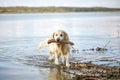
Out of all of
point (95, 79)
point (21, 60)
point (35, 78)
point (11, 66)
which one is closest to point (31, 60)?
point (21, 60)

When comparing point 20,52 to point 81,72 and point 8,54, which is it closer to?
point 8,54

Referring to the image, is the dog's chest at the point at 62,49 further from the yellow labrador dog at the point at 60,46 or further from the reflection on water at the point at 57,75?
the reflection on water at the point at 57,75

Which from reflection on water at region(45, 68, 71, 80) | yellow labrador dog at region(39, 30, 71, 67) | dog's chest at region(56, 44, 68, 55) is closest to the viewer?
reflection on water at region(45, 68, 71, 80)

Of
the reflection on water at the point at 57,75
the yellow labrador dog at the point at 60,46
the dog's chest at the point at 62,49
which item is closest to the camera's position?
the reflection on water at the point at 57,75

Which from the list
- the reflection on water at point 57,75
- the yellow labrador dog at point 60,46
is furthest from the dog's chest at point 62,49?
the reflection on water at point 57,75

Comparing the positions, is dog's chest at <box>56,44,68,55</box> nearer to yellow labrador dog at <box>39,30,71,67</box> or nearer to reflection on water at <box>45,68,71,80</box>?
yellow labrador dog at <box>39,30,71,67</box>

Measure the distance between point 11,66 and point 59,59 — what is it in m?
2.14

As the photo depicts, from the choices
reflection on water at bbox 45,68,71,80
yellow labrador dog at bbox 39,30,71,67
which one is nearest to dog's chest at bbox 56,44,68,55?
yellow labrador dog at bbox 39,30,71,67

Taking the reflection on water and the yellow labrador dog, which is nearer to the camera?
the reflection on water

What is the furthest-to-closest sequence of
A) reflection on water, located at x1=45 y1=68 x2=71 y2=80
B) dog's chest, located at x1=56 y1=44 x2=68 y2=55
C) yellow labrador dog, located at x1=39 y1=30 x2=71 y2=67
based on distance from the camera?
dog's chest, located at x1=56 y1=44 x2=68 y2=55
yellow labrador dog, located at x1=39 y1=30 x2=71 y2=67
reflection on water, located at x1=45 y1=68 x2=71 y2=80

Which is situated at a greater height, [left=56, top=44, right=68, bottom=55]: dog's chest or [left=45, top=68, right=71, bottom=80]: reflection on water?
[left=56, top=44, right=68, bottom=55]: dog's chest

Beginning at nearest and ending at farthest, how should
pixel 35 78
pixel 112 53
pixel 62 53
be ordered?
pixel 35 78 < pixel 62 53 < pixel 112 53

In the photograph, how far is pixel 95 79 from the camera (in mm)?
11539

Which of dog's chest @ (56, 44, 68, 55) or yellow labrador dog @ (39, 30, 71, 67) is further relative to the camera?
dog's chest @ (56, 44, 68, 55)
